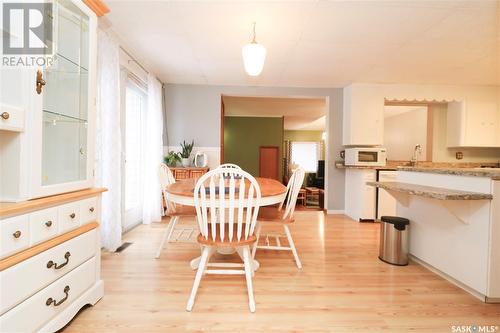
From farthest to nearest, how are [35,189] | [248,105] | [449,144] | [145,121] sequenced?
[248,105], [449,144], [145,121], [35,189]

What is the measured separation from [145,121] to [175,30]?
5.61ft

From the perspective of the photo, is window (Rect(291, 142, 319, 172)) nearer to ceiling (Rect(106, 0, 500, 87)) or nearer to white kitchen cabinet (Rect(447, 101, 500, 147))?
white kitchen cabinet (Rect(447, 101, 500, 147))

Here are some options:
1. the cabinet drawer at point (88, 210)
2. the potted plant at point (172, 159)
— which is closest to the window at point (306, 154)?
the potted plant at point (172, 159)

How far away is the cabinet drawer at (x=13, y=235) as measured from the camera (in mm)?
1031

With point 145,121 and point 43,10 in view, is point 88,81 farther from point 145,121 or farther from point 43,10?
point 145,121

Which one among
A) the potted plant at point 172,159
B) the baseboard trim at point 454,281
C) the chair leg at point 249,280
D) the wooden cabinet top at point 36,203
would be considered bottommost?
the baseboard trim at point 454,281

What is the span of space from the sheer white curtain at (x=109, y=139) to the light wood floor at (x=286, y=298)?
32 centimetres

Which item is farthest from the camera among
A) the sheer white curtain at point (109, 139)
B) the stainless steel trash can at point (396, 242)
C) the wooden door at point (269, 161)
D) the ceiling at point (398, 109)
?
the wooden door at point (269, 161)

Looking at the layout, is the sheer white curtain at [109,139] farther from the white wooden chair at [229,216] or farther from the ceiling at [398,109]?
the ceiling at [398,109]

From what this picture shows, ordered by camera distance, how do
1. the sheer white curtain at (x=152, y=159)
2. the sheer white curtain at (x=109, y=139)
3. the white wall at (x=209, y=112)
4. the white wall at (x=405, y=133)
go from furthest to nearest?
the white wall at (x=405, y=133) < the white wall at (x=209, y=112) < the sheer white curtain at (x=152, y=159) < the sheer white curtain at (x=109, y=139)

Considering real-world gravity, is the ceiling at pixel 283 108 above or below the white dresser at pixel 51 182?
above

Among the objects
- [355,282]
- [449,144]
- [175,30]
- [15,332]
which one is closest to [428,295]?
[355,282]

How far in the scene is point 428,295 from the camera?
182 centimetres

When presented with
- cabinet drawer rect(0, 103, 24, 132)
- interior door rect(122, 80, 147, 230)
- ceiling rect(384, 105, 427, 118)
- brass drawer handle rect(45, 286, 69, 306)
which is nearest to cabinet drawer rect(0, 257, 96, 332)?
brass drawer handle rect(45, 286, 69, 306)
